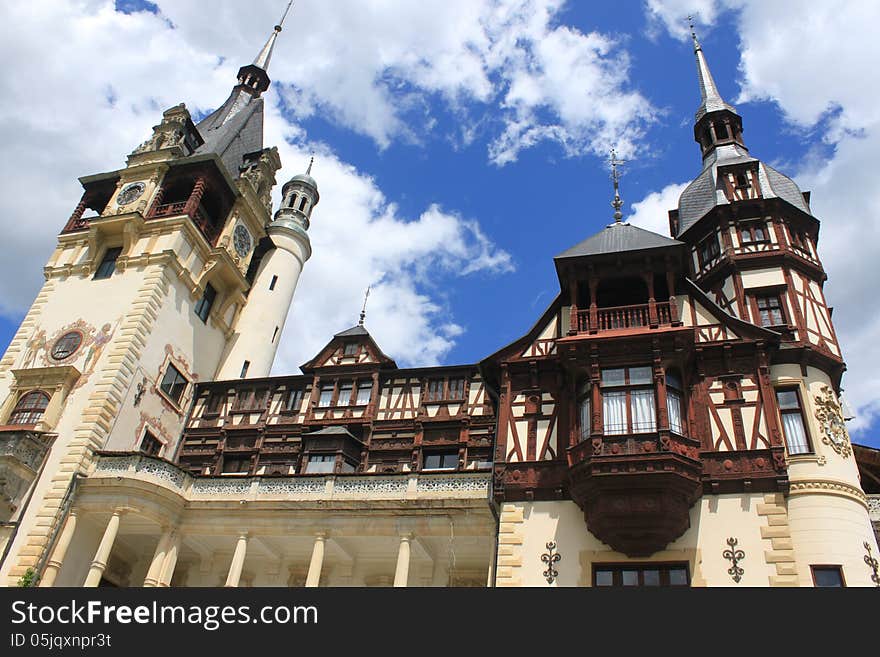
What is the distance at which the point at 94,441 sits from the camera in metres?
26.1

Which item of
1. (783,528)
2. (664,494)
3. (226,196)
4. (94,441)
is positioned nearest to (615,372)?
(664,494)

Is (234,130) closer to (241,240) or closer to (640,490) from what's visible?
(241,240)

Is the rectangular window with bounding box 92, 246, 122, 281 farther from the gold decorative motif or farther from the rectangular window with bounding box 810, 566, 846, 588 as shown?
the rectangular window with bounding box 810, 566, 846, 588

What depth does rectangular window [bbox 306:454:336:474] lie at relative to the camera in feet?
90.2

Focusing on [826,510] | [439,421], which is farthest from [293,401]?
[826,510]

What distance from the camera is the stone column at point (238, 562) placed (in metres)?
22.7

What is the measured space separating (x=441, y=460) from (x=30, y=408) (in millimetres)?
16743

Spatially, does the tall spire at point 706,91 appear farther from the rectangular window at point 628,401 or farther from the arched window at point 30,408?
the arched window at point 30,408

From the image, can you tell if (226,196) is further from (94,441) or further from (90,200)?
(94,441)

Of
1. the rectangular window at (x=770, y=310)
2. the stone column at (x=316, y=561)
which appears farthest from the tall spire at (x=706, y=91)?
the stone column at (x=316, y=561)

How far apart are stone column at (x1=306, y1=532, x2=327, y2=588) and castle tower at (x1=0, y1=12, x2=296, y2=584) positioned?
29.9 feet

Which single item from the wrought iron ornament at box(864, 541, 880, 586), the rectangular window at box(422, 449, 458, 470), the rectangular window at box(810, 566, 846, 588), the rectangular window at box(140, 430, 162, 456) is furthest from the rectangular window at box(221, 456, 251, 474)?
the wrought iron ornament at box(864, 541, 880, 586)
